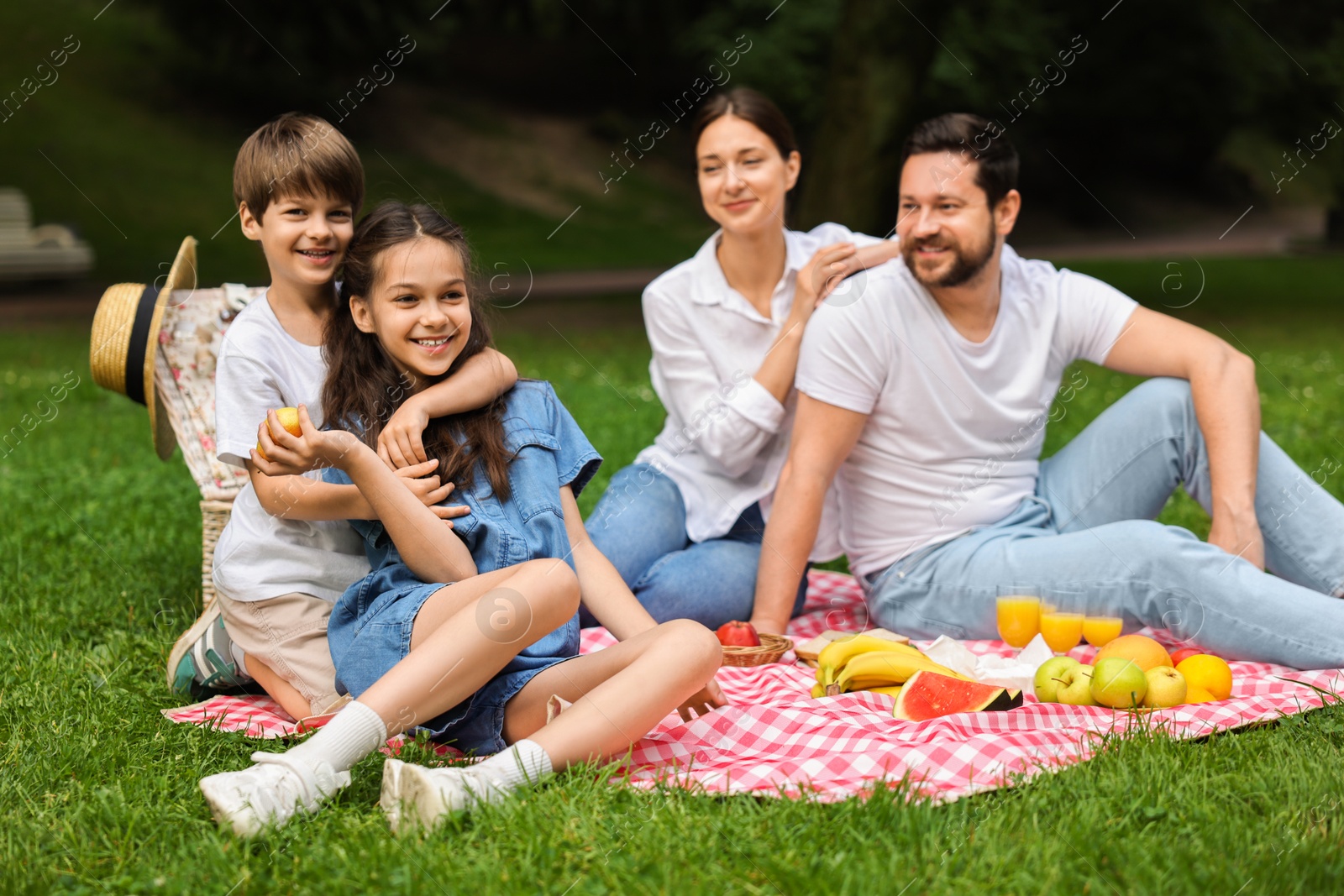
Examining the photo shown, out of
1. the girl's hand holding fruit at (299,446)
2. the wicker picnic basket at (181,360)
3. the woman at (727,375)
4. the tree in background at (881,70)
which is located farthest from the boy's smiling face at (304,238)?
the tree in background at (881,70)

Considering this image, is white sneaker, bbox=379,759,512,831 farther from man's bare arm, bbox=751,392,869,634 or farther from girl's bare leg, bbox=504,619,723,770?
man's bare arm, bbox=751,392,869,634

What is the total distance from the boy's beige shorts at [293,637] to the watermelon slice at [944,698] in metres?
1.50

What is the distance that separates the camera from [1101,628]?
142 inches

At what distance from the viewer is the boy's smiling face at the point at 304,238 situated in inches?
133

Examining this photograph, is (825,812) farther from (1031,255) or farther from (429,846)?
(1031,255)

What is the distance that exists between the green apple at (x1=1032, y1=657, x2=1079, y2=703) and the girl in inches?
35.5

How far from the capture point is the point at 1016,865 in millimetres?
2227

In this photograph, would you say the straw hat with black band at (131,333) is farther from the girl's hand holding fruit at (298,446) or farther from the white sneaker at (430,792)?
the white sneaker at (430,792)

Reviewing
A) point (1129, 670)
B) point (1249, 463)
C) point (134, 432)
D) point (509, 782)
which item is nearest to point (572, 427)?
point (509, 782)

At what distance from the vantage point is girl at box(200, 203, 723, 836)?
2525 millimetres

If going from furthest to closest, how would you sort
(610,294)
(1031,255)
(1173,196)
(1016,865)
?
(1173,196), (1031,255), (610,294), (1016,865)

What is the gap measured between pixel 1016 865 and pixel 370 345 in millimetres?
2030

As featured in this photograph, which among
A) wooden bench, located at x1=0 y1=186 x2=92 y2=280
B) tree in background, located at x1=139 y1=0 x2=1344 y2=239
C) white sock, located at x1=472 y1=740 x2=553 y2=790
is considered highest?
tree in background, located at x1=139 y1=0 x2=1344 y2=239

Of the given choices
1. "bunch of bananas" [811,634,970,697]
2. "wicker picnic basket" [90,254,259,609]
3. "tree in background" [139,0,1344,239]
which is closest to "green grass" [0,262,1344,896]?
"wicker picnic basket" [90,254,259,609]
